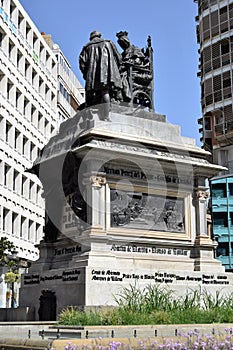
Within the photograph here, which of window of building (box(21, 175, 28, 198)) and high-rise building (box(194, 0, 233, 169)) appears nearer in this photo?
window of building (box(21, 175, 28, 198))

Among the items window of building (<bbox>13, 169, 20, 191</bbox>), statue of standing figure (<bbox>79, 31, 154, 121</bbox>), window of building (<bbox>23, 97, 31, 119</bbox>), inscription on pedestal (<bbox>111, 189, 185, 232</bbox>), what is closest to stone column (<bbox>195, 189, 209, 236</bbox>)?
inscription on pedestal (<bbox>111, 189, 185, 232</bbox>)

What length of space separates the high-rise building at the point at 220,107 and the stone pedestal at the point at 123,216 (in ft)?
119

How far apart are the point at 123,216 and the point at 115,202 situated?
18.0 inches

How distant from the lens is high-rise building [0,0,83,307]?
169 ft

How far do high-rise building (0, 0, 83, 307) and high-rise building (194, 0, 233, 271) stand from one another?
15.5 metres

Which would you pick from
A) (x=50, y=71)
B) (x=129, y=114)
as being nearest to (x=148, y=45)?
(x=129, y=114)

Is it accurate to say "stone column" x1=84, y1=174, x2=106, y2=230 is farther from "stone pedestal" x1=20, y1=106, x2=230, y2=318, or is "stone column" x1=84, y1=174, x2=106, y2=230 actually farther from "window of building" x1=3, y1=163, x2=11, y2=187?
"window of building" x1=3, y1=163, x2=11, y2=187

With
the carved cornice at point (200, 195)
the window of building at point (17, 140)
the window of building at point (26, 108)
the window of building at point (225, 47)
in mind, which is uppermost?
the window of building at point (225, 47)

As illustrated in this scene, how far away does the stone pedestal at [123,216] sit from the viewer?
695 inches

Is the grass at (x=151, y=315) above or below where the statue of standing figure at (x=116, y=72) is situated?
below

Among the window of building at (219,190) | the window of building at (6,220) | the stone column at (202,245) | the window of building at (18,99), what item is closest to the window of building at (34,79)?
the window of building at (18,99)

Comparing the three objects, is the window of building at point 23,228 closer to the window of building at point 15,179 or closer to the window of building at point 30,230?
the window of building at point 30,230

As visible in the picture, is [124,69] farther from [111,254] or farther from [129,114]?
[111,254]

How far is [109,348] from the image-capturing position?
9094mm
